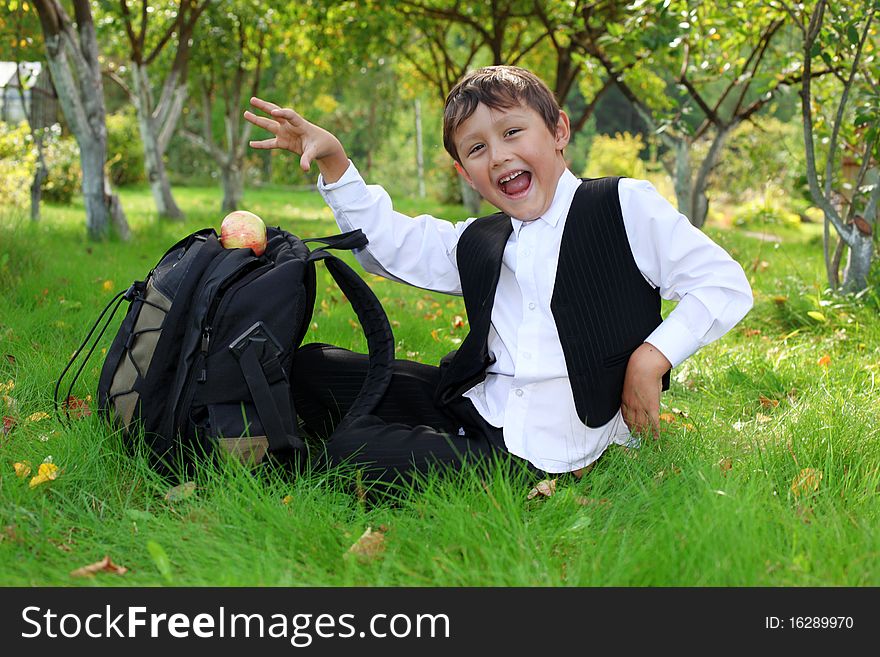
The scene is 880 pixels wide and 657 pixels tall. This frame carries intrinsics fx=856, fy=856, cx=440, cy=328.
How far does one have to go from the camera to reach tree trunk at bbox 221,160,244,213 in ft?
47.3

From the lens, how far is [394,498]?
2.37m

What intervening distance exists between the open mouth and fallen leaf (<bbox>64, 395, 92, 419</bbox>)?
1525 mm

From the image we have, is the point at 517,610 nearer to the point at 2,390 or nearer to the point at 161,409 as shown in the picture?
the point at 161,409

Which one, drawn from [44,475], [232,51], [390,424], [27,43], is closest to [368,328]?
[390,424]

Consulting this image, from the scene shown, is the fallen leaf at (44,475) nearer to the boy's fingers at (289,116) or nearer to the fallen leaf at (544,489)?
the boy's fingers at (289,116)

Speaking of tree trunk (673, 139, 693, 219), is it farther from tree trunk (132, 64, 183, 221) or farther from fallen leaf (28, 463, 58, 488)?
tree trunk (132, 64, 183, 221)

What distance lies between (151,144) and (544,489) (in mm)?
9475

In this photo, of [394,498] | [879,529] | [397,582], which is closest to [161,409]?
[394,498]

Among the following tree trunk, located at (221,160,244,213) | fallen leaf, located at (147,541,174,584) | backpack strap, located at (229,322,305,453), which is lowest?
tree trunk, located at (221,160,244,213)

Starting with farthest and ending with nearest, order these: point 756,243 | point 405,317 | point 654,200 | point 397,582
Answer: point 756,243
point 405,317
point 654,200
point 397,582

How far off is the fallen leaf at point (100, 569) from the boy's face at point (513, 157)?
1399mm

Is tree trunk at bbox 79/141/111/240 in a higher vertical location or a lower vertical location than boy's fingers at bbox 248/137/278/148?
lower

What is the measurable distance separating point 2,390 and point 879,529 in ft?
9.48

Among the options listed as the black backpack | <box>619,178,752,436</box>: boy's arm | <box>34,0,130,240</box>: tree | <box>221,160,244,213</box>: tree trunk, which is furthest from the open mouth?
<box>221,160,244,213</box>: tree trunk
